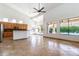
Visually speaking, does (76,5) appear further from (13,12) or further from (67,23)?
(13,12)

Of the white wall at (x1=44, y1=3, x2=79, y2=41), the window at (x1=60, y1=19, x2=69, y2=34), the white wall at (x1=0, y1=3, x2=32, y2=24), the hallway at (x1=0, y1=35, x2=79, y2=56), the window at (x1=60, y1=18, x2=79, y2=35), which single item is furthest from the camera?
the white wall at (x1=0, y1=3, x2=32, y2=24)

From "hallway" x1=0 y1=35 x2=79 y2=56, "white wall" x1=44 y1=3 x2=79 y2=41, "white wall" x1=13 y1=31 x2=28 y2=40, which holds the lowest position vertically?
"hallway" x1=0 y1=35 x2=79 y2=56

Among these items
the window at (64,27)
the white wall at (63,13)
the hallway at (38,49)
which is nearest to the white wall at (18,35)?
the hallway at (38,49)

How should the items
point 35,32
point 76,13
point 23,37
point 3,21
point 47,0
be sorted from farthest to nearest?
point 35,32 → point 3,21 → point 23,37 → point 76,13 → point 47,0

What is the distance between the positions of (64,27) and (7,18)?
8.00 metres

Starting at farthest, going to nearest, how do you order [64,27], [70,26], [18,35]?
[64,27], [18,35], [70,26]

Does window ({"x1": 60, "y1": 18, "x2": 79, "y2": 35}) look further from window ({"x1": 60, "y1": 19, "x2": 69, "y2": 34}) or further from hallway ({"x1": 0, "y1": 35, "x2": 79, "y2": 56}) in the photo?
hallway ({"x1": 0, "y1": 35, "x2": 79, "y2": 56})

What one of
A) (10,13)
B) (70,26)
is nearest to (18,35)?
(70,26)

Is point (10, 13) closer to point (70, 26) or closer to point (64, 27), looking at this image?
point (64, 27)

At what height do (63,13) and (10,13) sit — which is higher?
(10,13)

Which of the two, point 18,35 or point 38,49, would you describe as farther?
point 18,35

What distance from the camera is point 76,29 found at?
9281mm

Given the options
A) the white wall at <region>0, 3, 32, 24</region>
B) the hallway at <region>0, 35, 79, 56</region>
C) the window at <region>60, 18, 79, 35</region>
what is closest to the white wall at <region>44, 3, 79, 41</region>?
the window at <region>60, 18, 79, 35</region>

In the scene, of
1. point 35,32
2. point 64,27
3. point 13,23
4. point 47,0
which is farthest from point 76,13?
point 35,32
